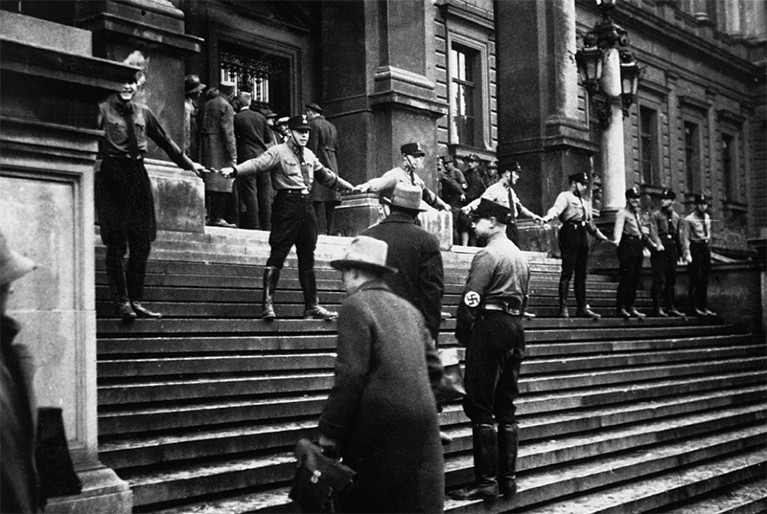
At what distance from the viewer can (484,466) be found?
7.23 meters

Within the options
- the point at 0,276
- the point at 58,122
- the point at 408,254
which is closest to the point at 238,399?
the point at 408,254

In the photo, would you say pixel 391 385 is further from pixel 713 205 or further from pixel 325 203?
pixel 713 205

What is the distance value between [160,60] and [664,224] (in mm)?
8803

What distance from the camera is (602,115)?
19.3 m

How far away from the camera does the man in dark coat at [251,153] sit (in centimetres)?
1378

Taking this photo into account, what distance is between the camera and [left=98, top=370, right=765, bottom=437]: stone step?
6473 mm

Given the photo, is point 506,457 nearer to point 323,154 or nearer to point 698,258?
point 323,154

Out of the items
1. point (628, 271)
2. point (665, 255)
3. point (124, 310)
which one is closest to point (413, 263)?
point (124, 310)

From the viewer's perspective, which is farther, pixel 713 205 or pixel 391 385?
pixel 713 205

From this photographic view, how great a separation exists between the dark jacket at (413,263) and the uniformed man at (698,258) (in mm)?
10432

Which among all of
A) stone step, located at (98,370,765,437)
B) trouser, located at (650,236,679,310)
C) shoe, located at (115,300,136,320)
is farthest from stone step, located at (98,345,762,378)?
trouser, located at (650,236,679,310)

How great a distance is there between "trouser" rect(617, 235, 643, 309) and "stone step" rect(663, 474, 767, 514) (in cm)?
487

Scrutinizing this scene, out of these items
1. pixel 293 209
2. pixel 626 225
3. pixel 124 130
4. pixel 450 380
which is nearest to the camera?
pixel 450 380

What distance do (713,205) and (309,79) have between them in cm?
2282
